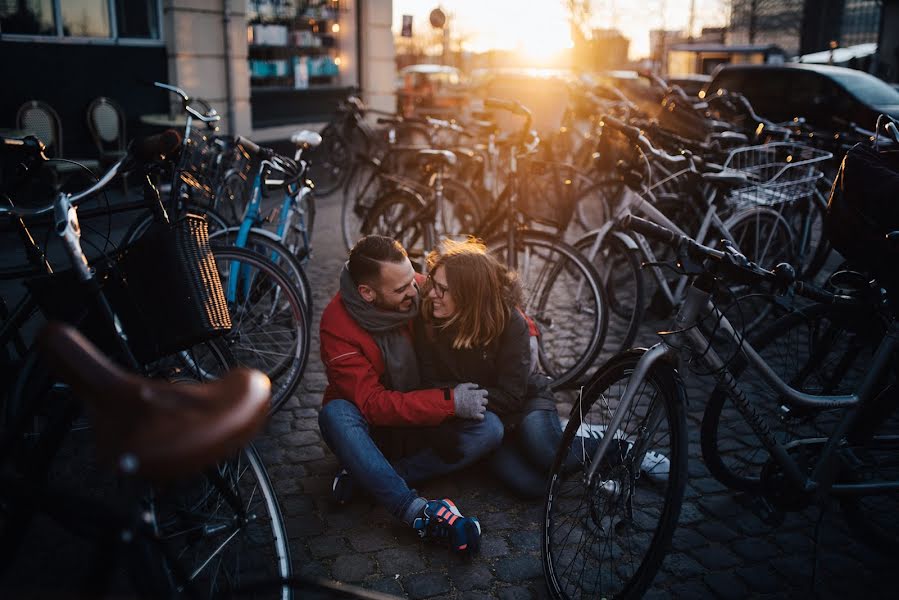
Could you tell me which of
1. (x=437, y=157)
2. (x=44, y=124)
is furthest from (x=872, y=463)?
(x=44, y=124)

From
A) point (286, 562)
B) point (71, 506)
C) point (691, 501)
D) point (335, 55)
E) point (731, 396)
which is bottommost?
point (691, 501)

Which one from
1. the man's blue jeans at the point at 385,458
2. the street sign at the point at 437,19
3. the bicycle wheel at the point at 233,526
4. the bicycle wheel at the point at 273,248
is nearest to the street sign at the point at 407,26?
the street sign at the point at 437,19

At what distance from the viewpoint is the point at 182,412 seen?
44.8 inches

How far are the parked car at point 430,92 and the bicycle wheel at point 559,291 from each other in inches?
390

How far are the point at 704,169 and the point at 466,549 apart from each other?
10.8 feet

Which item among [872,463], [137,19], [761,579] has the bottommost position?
[761,579]

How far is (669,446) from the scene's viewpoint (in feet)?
8.76

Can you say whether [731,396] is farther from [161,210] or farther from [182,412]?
[161,210]

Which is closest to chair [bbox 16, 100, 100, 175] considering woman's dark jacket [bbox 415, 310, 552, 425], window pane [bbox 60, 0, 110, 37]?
window pane [bbox 60, 0, 110, 37]

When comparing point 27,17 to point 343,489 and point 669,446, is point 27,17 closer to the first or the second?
point 343,489

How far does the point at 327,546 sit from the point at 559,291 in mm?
2256

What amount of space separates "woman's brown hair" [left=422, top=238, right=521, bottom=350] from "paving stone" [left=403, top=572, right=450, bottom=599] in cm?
93

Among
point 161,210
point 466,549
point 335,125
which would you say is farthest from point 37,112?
point 466,549

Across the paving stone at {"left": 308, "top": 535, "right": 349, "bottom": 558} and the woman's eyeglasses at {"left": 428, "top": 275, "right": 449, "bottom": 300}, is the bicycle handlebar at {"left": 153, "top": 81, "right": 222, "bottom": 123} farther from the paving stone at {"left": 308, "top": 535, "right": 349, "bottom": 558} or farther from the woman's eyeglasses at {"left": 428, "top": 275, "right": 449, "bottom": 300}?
the paving stone at {"left": 308, "top": 535, "right": 349, "bottom": 558}
